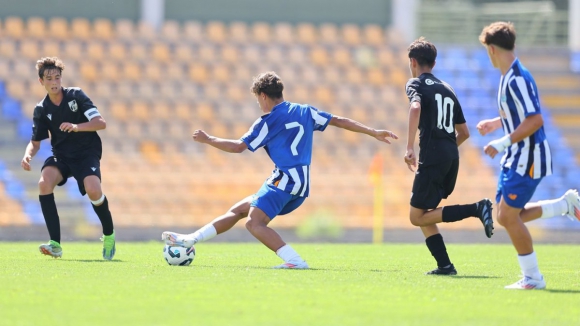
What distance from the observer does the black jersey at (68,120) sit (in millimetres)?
9109

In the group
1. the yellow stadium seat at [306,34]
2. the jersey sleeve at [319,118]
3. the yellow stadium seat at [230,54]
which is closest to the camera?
the jersey sleeve at [319,118]

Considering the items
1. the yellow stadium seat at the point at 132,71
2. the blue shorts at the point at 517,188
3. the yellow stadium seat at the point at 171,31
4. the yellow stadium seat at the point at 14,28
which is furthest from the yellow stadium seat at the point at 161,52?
the blue shorts at the point at 517,188

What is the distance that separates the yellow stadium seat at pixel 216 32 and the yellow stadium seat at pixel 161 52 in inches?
46.4

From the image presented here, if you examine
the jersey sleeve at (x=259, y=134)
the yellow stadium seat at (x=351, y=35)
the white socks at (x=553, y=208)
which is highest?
the yellow stadium seat at (x=351, y=35)

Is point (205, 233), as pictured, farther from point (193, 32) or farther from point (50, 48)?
point (193, 32)

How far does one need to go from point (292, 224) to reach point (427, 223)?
10096mm

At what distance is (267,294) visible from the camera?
609 centimetres

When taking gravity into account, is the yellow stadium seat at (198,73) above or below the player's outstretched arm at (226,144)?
above

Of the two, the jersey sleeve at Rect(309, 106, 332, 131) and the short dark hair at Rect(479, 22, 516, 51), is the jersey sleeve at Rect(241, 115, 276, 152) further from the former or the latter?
the short dark hair at Rect(479, 22, 516, 51)

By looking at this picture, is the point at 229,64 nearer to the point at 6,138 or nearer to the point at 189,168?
the point at 189,168

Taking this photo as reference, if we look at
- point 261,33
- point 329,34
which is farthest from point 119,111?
point 329,34

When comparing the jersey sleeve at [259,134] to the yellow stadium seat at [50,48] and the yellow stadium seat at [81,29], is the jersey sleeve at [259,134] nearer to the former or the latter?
the yellow stadium seat at [50,48]

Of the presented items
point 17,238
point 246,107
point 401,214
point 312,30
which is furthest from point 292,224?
point 312,30

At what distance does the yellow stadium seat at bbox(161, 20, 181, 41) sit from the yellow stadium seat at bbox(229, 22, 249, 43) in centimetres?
129
